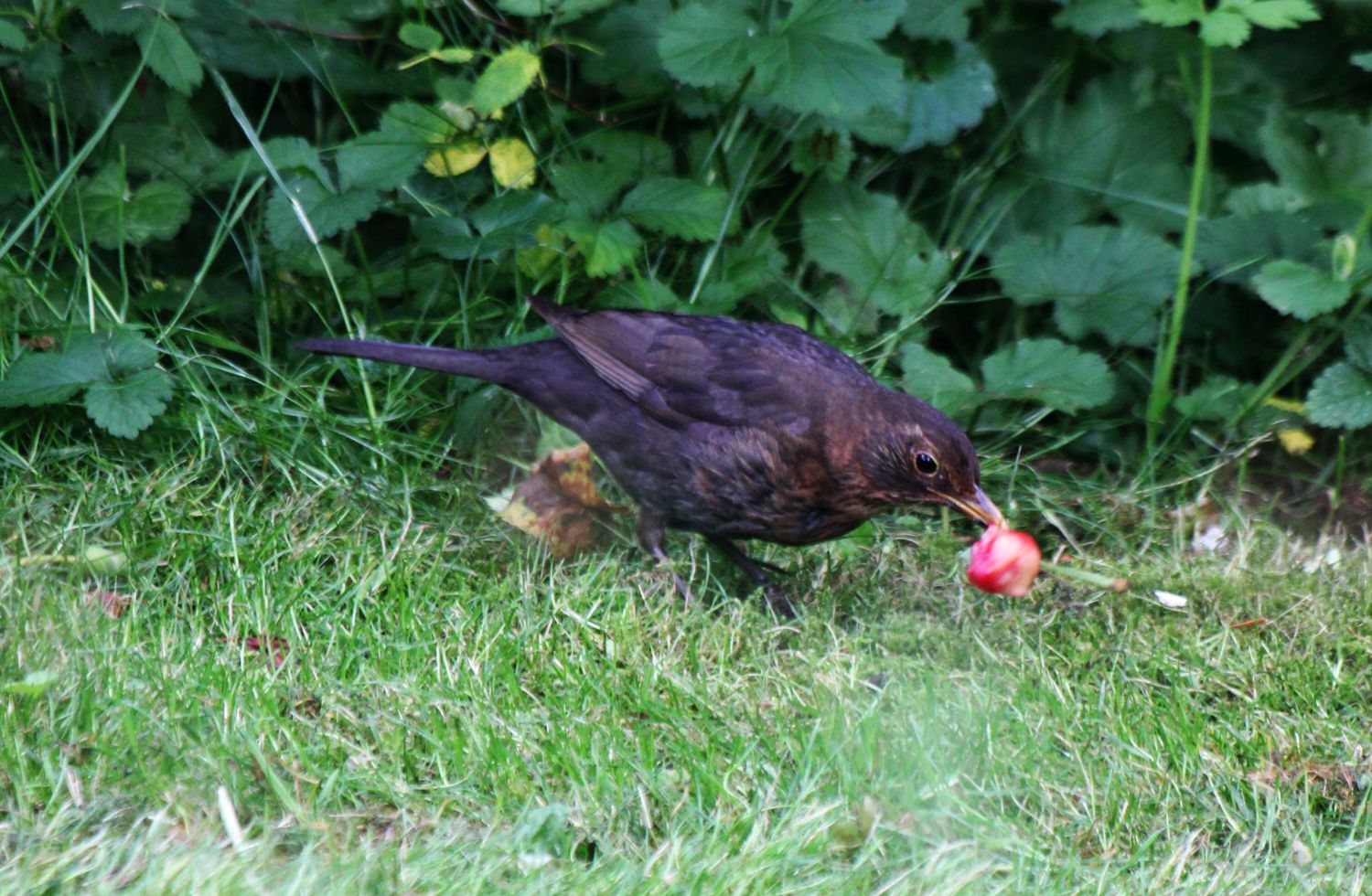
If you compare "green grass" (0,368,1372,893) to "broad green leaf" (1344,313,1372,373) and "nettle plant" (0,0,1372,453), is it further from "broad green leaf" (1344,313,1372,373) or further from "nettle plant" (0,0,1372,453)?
"broad green leaf" (1344,313,1372,373)

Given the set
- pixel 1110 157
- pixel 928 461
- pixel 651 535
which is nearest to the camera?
pixel 928 461

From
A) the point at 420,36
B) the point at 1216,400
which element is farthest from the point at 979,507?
the point at 420,36

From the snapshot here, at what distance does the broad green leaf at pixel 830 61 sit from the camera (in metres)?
4.23

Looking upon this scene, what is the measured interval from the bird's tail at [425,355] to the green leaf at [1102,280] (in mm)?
1590

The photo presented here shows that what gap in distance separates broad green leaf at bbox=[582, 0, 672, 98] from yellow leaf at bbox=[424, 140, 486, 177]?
0.41m

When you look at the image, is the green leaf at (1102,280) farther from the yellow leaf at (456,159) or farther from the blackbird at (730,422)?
the yellow leaf at (456,159)

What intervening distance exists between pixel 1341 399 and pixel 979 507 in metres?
1.47

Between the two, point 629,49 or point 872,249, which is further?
point 872,249

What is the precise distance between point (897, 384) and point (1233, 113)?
56.6 inches

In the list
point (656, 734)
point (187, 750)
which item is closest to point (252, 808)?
point (187, 750)

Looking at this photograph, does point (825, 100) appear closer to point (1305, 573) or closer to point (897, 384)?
point (897, 384)

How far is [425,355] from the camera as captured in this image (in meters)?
4.33

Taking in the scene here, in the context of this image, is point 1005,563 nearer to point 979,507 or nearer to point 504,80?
point 979,507

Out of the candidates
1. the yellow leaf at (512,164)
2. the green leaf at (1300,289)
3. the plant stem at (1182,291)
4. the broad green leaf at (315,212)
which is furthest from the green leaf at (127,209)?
the green leaf at (1300,289)
